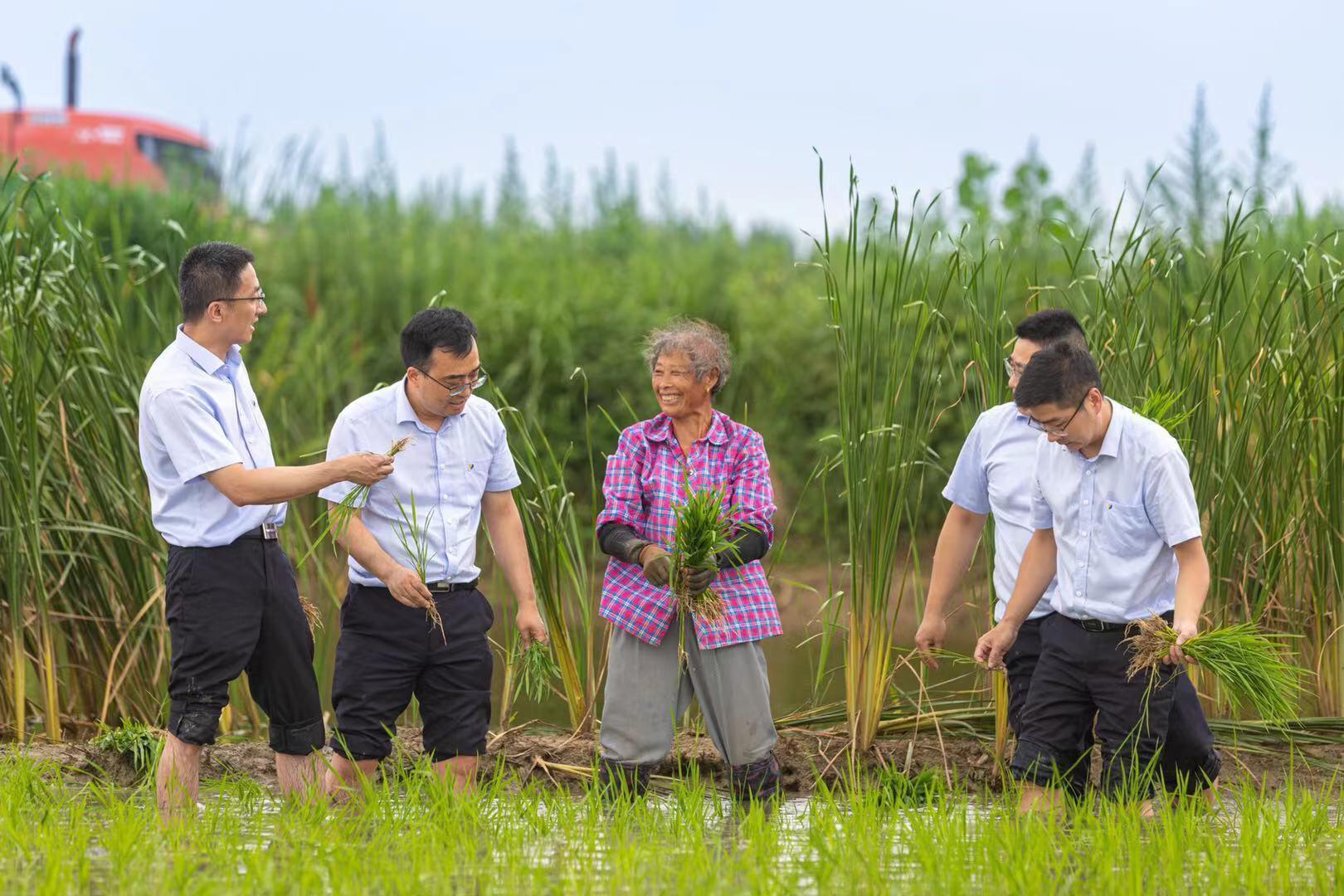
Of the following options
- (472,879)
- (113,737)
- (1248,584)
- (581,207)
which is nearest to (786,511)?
(581,207)

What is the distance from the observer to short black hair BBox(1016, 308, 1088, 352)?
424 cm

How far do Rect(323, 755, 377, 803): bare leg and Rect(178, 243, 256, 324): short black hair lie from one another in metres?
1.32

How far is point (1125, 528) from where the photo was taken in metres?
3.91

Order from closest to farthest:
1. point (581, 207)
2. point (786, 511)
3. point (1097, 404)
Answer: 1. point (1097, 404)
2. point (786, 511)
3. point (581, 207)

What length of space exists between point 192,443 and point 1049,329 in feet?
7.92

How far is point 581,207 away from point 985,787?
10604 mm

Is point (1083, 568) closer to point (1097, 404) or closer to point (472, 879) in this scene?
point (1097, 404)

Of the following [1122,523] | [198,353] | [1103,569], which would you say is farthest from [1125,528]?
[198,353]

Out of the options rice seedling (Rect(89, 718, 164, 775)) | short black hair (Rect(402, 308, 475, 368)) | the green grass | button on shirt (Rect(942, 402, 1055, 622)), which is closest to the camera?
the green grass

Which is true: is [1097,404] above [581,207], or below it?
below

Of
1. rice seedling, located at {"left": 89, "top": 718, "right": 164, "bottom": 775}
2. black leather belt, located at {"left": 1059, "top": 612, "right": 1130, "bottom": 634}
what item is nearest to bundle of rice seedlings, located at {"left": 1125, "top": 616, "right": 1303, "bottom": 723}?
black leather belt, located at {"left": 1059, "top": 612, "right": 1130, "bottom": 634}

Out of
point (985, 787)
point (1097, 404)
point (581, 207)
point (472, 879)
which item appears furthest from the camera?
point (581, 207)

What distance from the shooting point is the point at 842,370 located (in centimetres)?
473

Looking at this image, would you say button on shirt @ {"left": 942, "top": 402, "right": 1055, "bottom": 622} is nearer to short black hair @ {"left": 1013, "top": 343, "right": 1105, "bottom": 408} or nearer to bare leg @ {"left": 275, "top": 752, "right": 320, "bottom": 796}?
short black hair @ {"left": 1013, "top": 343, "right": 1105, "bottom": 408}
